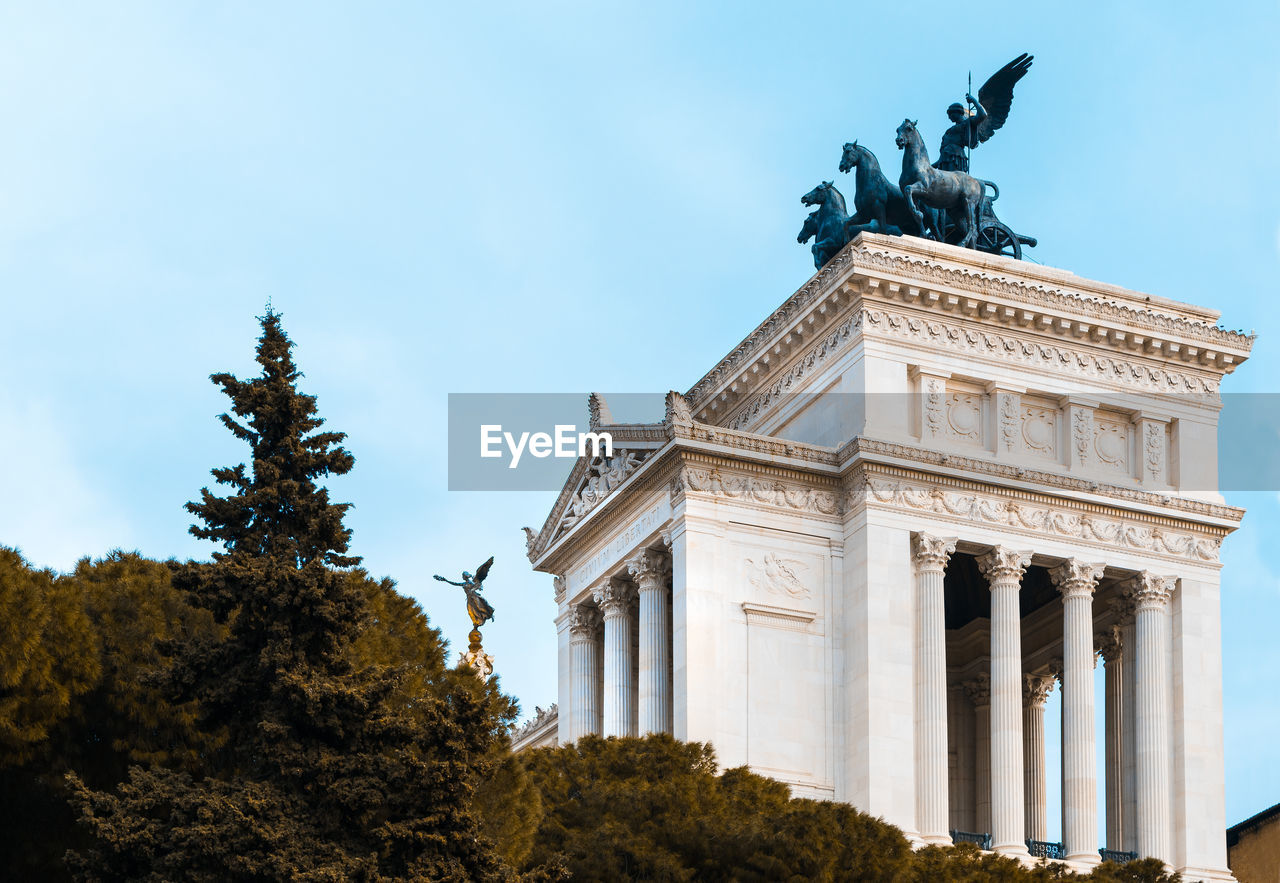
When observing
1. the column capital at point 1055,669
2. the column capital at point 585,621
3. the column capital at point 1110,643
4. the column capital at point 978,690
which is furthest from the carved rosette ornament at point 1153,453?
the column capital at point 585,621

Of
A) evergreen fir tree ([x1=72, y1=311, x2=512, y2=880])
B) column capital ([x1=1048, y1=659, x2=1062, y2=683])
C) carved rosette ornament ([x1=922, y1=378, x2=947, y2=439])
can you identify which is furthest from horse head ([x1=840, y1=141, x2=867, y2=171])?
evergreen fir tree ([x1=72, y1=311, x2=512, y2=880])

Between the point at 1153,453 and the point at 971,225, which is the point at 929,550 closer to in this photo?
the point at 1153,453

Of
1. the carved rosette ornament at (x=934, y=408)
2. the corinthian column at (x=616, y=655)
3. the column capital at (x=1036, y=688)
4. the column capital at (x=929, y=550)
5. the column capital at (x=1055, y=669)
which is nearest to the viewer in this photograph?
the column capital at (x=929, y=550)

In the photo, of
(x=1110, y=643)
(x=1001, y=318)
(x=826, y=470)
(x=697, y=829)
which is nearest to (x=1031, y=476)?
(x=1001, y=318)

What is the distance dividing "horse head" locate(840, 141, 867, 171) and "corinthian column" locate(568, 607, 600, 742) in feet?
46.7

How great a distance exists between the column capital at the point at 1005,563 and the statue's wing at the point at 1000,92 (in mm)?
15018

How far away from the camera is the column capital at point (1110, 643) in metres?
60.7

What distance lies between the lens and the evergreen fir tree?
105ft

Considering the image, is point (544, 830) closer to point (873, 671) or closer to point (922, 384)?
point (873, 671)

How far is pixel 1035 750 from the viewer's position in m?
63.7

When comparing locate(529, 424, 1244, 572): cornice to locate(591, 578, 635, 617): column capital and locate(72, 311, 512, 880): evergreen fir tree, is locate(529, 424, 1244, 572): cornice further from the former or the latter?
locate(72, 311, 512, 880): evergreen fir tree

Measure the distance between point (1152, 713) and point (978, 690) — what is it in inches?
365

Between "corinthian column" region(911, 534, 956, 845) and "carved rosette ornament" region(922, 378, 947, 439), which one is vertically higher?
"carved rosette ornament" region(922, 378, 947, 439)

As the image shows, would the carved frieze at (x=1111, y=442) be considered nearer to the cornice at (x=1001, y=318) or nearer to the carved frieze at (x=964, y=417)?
the cornice at (x=1001, y=318)
